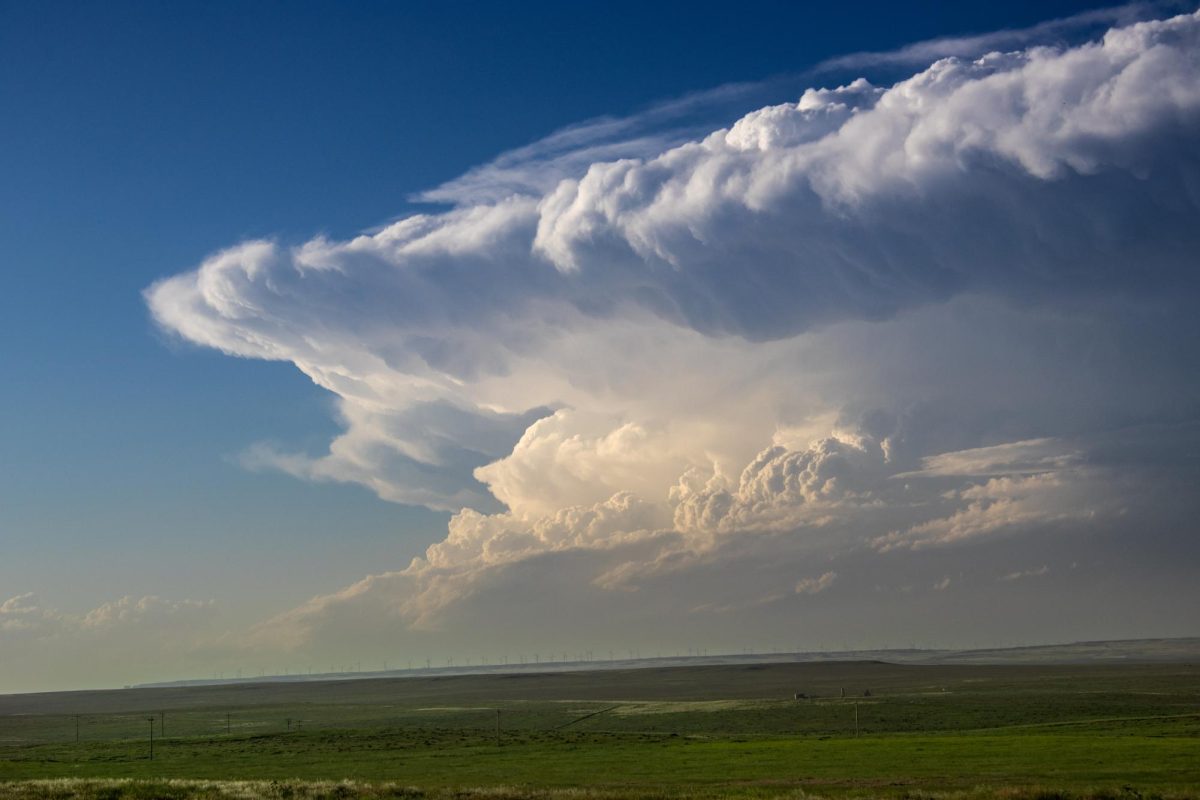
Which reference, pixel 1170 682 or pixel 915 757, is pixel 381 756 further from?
pixel 1170 682

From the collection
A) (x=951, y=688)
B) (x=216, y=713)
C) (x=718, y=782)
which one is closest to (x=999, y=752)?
(x=718, y=782)

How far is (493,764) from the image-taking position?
211ft

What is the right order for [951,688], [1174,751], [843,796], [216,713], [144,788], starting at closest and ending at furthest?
[843,796] < [144,788] < [1174,751] < [951,688] < [216,713]

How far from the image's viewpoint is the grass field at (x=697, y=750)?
1881 inches

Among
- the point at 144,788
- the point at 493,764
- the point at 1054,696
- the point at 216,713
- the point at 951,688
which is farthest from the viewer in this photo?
the point at 216,713

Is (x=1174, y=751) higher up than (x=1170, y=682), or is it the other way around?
(x=1174, y=751)

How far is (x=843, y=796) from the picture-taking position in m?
42.2

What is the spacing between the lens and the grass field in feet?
157

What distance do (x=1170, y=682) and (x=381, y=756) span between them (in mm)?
138177

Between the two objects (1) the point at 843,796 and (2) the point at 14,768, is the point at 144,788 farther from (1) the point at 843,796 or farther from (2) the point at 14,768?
(1) the point at 843,796

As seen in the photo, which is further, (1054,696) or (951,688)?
(951,688)

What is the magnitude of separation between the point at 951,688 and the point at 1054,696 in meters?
33.6

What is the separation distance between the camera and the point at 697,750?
222ft

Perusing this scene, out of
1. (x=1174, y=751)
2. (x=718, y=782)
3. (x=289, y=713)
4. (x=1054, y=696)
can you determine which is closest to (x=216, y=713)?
(x=289, y=713)
